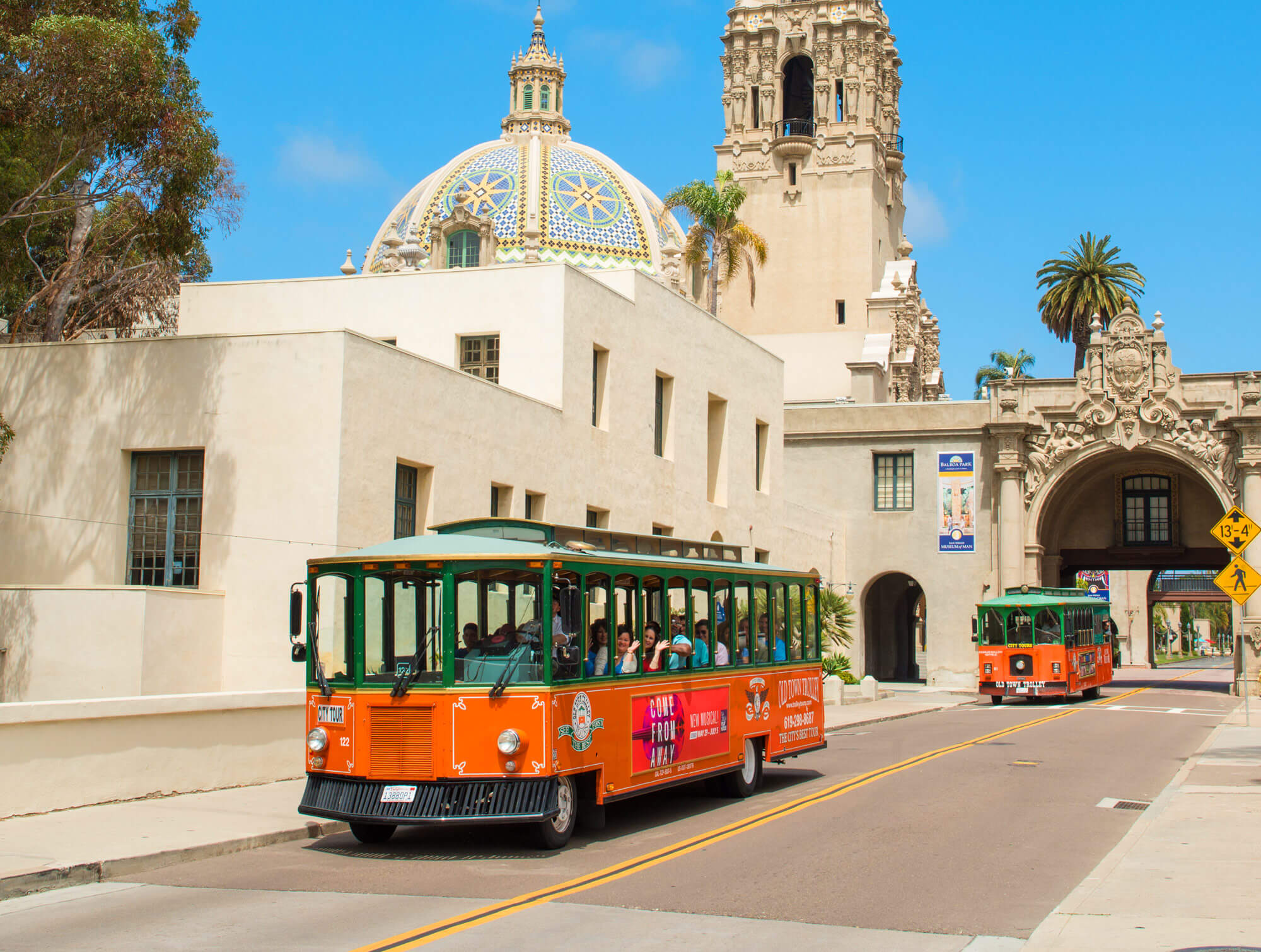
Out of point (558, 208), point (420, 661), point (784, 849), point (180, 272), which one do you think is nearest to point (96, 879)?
point (420, 661)

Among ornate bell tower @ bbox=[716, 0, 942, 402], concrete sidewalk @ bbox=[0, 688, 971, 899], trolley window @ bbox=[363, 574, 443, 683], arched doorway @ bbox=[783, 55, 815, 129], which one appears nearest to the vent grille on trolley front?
trolley window @ bbox=[363, 574, 443, 683]

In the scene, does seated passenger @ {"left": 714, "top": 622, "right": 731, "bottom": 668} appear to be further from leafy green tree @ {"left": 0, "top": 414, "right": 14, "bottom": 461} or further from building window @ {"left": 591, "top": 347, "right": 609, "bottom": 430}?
building window @ {"left": 591, "top": 347, "right": 609, "bottom": 430}

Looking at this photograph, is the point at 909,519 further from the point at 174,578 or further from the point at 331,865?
the point at 331,865

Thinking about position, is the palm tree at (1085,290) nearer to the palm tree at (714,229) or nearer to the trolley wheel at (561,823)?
the palm tree at (714,229)

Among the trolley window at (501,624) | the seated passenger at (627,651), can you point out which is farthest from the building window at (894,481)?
the trolley window at (501,624)

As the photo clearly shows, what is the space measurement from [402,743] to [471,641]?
42.4 inches

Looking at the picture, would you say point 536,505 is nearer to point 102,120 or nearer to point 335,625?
point 102,120

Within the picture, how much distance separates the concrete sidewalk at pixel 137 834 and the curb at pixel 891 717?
1139cm

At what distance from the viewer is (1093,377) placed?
157ft

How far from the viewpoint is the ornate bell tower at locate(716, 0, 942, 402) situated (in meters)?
59.0

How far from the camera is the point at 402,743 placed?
40.0 feet

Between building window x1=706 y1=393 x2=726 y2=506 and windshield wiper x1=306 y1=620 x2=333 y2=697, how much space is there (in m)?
22.7

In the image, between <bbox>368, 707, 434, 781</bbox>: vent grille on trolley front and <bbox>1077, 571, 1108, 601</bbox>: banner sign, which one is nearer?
<bbox>368, 707, 434, 781</bbox>: vent grille on trolley front

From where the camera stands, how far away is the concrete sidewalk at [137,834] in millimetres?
10984
